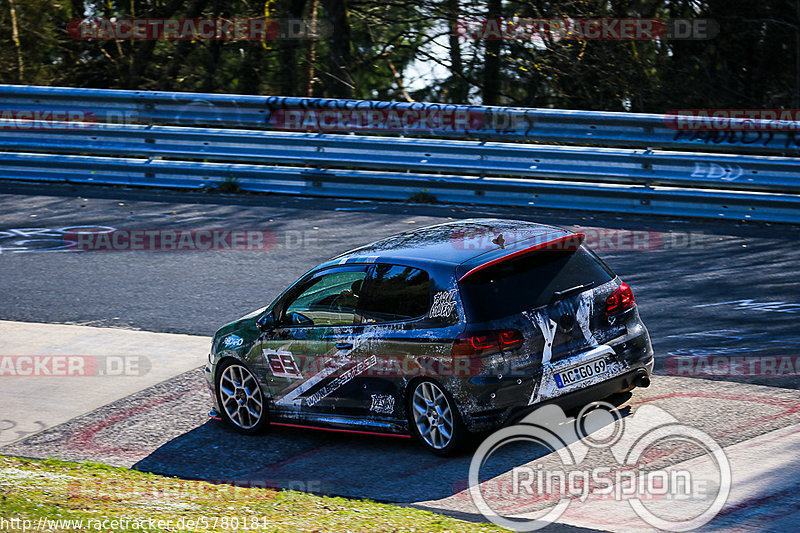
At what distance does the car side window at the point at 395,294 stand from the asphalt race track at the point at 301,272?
3.14ft

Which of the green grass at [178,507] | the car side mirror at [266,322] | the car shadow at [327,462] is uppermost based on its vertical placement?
the car side mirror at [266,322]

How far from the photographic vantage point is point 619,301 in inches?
285

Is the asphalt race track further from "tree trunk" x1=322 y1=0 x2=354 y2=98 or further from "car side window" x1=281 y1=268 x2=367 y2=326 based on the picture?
"tree trunk" x1=322 y1=0 x2=354 y2=98

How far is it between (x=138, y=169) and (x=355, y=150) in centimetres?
387

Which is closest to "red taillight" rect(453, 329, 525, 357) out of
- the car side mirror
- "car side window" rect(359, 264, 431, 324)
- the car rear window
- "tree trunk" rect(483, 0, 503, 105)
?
the car rear window

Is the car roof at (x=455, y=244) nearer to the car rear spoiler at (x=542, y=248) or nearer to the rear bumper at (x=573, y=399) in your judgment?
the car rear spoiler at (x=542, y=248)

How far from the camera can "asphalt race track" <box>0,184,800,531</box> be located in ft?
21.8

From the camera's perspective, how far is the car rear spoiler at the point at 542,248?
6.86m

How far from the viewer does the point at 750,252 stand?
11516 mm

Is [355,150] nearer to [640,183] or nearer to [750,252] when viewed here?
[640,183]

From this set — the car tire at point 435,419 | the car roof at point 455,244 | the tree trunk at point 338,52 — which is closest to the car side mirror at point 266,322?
the car roof at point 455,244

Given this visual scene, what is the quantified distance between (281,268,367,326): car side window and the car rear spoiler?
934 mm

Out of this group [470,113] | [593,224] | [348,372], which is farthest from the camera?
[470,113]

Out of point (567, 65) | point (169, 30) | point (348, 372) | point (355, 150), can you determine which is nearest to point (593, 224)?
point (355, 150)
